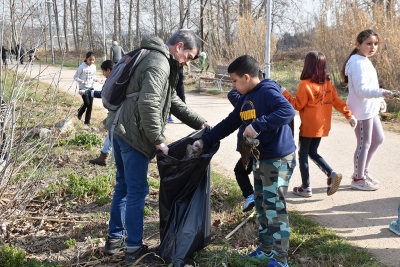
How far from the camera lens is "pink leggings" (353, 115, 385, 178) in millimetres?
4914

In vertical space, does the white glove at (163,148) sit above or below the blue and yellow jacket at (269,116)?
below

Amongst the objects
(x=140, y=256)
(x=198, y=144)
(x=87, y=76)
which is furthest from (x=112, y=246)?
(x=87, y=76)

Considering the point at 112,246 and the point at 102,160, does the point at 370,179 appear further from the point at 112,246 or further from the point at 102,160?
the point at 102,160

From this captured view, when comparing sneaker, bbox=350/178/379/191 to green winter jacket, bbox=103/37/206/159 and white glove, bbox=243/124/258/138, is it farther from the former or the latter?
green winter jacket, bbox=103/37/206/159

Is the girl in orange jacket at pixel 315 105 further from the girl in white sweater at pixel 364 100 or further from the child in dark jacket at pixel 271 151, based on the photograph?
the child in dark jacket at pixel 271 151

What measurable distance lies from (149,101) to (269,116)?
33.1 inches

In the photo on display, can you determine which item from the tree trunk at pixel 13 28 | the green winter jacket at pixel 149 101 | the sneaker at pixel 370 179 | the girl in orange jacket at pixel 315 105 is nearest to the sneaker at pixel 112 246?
the green winter jacket at pixel 149 101

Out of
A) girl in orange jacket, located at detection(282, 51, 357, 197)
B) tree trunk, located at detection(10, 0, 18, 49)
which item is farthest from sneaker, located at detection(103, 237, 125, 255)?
girl in orange jacket, located at detection(282, 51, 357, 197)

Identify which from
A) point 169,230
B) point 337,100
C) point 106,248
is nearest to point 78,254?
point 106,248

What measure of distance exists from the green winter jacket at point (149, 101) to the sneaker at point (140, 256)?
2.46 ft

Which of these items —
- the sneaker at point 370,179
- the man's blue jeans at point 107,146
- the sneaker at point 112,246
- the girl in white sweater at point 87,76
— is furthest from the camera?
the girl in white sweater at point 87,76

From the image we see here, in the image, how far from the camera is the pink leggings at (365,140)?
16.1 feet

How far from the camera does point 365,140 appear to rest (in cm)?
493

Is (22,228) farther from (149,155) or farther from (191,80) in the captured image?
(191,80)
